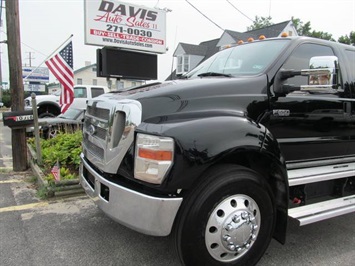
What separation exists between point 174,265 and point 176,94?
153 cm

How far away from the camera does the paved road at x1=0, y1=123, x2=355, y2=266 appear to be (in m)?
3.04

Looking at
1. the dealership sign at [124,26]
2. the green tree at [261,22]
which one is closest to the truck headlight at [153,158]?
the dealership sign at [124,26]

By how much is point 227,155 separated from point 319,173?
135 centimetres

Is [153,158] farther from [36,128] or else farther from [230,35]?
[230,35]

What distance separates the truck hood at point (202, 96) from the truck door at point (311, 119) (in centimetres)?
28

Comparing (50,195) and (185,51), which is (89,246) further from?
(185,51)

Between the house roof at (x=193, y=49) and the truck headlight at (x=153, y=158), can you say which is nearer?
the truck headlight at (x=153, y=158)

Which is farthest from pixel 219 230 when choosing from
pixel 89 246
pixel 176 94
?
pixel 89 246

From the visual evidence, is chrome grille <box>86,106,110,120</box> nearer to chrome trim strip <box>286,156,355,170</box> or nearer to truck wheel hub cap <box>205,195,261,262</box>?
truck wheel hub cap <box>205,195,261,262</box>

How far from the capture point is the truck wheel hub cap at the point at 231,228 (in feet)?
8.33

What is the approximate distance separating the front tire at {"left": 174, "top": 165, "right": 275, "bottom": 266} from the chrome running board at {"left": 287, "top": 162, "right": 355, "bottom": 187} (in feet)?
1.57

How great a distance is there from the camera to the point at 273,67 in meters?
3.19

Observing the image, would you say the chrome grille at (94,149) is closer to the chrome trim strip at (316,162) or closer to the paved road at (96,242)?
the paved road at (96,242)

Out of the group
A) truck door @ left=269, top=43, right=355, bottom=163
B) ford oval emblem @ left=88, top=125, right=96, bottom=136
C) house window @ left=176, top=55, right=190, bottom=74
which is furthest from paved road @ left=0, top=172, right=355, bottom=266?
house window @ left=176, top=55, right=190, bottom=74
